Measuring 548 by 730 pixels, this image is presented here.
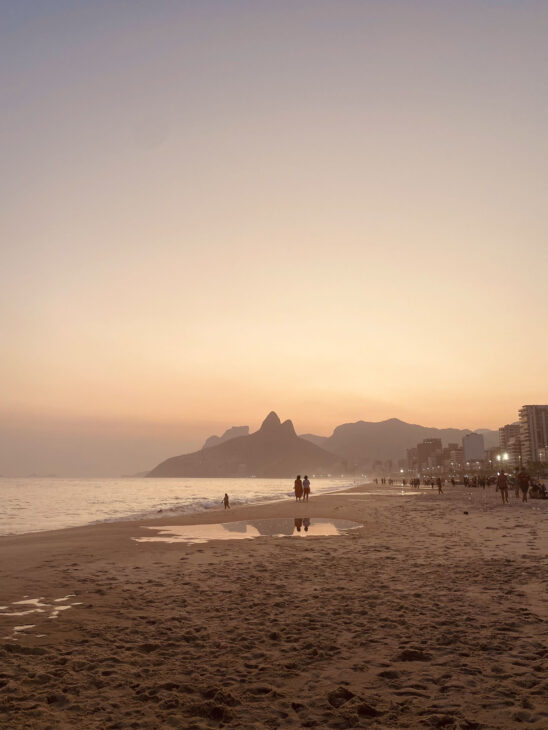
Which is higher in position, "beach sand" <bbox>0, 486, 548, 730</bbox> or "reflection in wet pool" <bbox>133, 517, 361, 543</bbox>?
"beach sand" <bbox>0, 486, 548, 730</bbox>

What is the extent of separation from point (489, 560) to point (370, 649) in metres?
8.09

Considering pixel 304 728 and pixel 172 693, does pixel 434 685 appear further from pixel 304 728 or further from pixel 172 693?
pixel 172 693

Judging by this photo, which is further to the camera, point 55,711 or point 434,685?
point 434,685

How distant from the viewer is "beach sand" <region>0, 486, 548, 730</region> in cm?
516

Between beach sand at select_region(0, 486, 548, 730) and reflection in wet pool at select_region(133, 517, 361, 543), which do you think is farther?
reflection in wet pool at select_region(133, 517, 361, 543)

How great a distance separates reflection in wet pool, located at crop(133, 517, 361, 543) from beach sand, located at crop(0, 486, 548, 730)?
6.75 metres

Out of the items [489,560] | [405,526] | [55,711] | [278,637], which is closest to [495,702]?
[278,637]

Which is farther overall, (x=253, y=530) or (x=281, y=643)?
(x=253, y=530)

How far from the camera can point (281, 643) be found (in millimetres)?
7359

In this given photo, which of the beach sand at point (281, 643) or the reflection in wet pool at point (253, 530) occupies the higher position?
the beach sand at point (281, 643)

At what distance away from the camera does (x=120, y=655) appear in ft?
22.7

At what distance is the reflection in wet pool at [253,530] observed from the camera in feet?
70.9

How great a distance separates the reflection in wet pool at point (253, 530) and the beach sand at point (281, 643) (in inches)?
266

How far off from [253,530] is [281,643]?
1762 centimetres
